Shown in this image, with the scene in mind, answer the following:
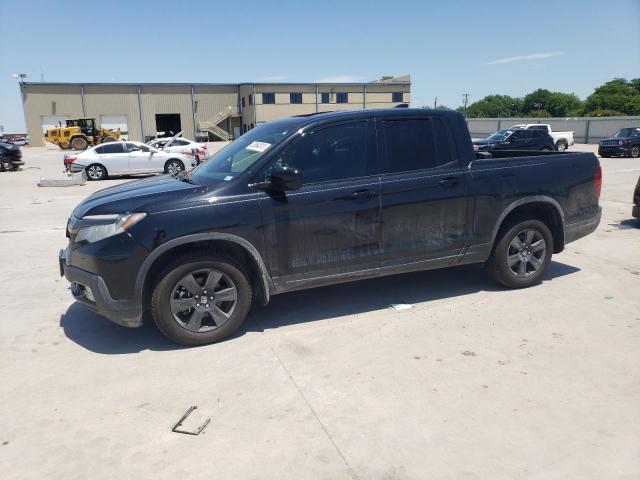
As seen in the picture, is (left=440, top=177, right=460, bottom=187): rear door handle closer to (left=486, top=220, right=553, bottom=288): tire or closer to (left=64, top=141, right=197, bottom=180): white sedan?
(left=486, top=220, right=553, bottom=288): tire

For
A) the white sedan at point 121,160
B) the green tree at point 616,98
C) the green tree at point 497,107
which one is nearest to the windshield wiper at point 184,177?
the white sedan at point 121,160

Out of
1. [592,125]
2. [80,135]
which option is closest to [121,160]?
[80,135]

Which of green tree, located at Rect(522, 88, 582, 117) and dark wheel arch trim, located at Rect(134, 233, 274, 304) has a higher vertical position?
green tree, located at Rect(522, 88, 582, 117)

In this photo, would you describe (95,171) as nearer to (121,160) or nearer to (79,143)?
(121,160)

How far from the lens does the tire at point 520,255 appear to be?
5.38 meters

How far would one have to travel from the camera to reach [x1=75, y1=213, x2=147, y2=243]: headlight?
4.05 metres

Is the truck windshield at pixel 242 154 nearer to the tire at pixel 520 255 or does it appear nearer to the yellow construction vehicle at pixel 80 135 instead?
the tire at pixel 520 255

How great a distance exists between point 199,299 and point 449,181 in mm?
2624

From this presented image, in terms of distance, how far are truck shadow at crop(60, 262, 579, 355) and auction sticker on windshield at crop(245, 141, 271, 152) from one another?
1622mm

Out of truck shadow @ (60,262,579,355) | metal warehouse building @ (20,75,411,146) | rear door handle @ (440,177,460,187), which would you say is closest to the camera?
truck shadow @ (60,262,579,355)

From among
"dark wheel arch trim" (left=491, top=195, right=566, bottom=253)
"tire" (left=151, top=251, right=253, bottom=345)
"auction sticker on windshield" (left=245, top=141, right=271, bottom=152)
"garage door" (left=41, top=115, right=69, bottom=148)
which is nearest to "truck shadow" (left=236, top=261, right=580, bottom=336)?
"tire" (left=151, top=251, right=253, bottom=345)

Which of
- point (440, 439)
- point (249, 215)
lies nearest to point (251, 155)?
point (249, 215)

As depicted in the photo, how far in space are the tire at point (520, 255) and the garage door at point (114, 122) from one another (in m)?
62.6

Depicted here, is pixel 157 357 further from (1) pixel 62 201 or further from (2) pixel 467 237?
(1) pixel 62 201
